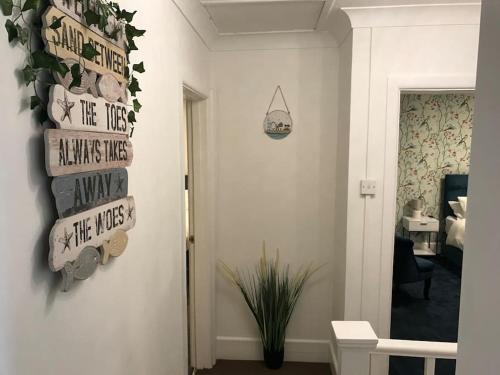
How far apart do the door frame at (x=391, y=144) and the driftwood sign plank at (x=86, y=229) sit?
1.75 m

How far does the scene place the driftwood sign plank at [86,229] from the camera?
75cm

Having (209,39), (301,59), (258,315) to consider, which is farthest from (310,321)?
(209,39)

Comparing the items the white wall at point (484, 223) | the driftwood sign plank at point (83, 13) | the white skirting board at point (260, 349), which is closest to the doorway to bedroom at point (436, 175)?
the white skirting board at point (260, 349)

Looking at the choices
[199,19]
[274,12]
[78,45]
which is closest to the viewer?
[78,45]

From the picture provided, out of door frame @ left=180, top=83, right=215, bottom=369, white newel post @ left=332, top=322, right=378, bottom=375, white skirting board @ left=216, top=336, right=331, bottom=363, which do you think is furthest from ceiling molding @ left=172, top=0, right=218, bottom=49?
white skirting board @ left=216, top=336, right=331, bottom=363

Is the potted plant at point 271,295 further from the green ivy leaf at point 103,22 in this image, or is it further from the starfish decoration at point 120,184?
the green ivy leaf at point 103,22

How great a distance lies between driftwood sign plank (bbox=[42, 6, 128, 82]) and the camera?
72cm

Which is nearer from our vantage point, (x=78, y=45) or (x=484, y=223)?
(x=484, y=223)

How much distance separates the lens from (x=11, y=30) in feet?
2.11

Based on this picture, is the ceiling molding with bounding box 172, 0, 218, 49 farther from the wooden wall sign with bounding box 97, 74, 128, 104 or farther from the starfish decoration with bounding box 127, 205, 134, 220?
the starfish decoration with bounding box 127, 205, 134, 220

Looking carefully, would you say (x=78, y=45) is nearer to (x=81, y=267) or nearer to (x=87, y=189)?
(x=87, y=189)

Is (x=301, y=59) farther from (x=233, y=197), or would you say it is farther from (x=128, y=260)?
(x=128, y=260)

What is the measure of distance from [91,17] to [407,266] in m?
3.57

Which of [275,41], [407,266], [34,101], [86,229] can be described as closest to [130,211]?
[86,229]
